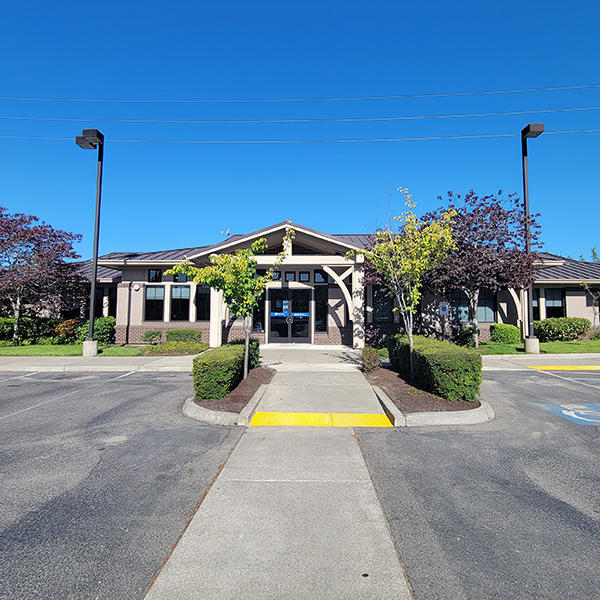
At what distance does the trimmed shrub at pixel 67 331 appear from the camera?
59.6 ft

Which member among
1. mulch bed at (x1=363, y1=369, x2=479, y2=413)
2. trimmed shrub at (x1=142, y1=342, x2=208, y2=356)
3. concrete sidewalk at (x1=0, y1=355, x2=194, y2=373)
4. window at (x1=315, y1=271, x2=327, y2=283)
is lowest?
concrete sidewalk at (x1=0, y1=355, x2=194, y2=373)

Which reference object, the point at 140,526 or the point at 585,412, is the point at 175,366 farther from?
the point at 585,412

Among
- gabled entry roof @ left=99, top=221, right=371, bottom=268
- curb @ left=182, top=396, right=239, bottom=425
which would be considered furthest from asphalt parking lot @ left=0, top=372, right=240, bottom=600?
gabled entry roof @ left=99, top=221, right=371, bottom=268

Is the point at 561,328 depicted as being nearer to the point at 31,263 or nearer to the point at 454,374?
the point at 454,374

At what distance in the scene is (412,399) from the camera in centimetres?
711

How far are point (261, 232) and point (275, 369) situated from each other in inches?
279

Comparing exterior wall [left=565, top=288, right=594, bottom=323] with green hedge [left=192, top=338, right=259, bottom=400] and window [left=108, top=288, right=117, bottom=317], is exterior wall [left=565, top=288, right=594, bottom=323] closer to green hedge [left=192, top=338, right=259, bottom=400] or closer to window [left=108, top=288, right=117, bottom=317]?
green hedge [left=192, top=338, right=259, bottom=400]

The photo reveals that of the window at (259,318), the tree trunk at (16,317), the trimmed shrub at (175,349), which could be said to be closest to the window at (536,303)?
the window at (259,318)

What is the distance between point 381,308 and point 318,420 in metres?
12.2

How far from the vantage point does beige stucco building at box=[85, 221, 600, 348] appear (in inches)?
648

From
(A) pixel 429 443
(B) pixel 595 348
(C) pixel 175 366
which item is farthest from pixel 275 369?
(B) pixel 595 348

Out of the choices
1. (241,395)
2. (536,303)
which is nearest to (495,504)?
(241,395)

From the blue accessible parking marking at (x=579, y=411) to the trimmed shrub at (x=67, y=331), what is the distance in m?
19.7

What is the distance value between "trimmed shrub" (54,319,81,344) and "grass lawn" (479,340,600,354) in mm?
19134
